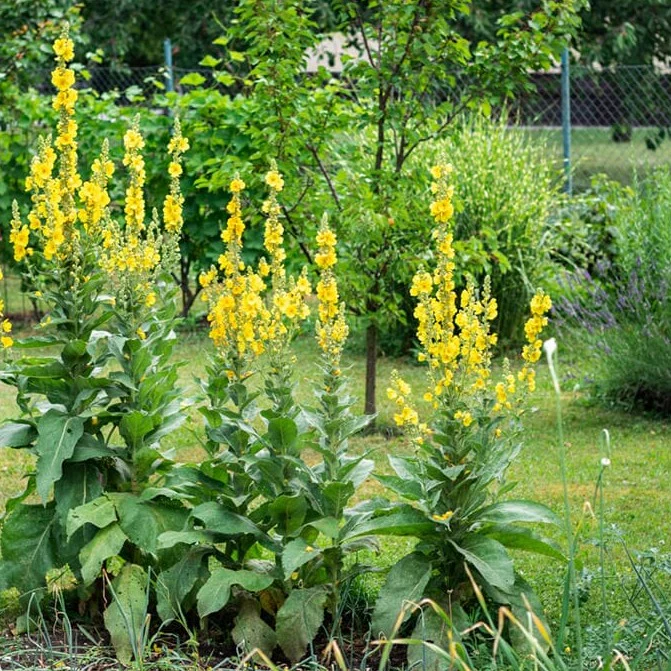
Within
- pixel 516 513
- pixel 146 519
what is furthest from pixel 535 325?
pixel 146 519

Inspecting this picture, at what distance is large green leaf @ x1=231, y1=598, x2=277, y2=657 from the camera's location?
3.66 meters

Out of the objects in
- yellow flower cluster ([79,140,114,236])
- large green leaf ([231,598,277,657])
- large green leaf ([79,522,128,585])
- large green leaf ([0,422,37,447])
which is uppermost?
yellow flower cluster ([79,140,114,236])

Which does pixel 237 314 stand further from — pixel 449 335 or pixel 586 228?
pixel 586 228

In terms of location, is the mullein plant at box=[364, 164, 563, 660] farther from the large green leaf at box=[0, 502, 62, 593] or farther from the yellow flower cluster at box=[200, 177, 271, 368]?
the large green leaf at box=[0, 502, 62, 593]

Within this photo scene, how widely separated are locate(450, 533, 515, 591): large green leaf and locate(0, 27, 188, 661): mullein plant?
36.8 inches

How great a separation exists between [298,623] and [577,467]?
292 centimetres

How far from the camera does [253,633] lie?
12.1 ft

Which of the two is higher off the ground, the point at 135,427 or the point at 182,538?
the point at 135,427

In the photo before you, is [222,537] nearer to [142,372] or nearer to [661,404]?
[142,372]

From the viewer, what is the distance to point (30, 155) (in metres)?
9.71

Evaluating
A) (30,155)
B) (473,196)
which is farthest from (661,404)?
(30,155)

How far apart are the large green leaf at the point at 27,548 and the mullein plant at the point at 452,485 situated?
1100 mm

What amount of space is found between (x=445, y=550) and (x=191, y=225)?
6252mm

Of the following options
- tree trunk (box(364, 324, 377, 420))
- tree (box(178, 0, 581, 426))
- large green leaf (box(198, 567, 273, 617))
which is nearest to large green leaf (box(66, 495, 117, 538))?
large green leaf (box(198, 567, 273, 617))
